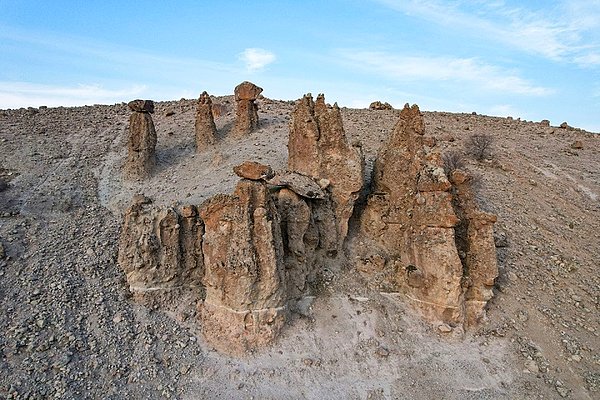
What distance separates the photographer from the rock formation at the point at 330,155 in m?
14.2

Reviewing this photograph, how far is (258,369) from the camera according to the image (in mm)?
11109

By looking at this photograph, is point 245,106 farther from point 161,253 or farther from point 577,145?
point 577,145

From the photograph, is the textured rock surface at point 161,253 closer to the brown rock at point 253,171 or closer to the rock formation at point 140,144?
the brown rock at point 253,171

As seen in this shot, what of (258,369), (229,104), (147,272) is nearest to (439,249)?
(258,369)

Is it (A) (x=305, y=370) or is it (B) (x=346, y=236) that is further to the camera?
(B) (x=346, y=236)

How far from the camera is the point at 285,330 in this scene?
39.6ft

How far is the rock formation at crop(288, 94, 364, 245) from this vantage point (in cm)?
1423

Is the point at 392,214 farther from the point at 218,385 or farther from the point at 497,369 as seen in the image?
the point at 218,385

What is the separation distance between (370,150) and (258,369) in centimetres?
1216

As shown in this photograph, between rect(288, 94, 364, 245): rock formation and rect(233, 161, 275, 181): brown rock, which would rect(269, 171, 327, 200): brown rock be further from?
rect(233, 161, 275, 181): brown rock

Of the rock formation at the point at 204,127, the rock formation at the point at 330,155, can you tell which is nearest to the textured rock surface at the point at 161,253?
the rock formation at the point at 330,155

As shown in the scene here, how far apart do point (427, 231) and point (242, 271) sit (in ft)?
19.0

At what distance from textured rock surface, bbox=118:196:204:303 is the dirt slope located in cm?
61

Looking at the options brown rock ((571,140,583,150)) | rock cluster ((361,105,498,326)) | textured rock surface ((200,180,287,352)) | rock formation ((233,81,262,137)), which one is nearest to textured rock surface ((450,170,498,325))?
rock cluster ((361,105,498,326))
